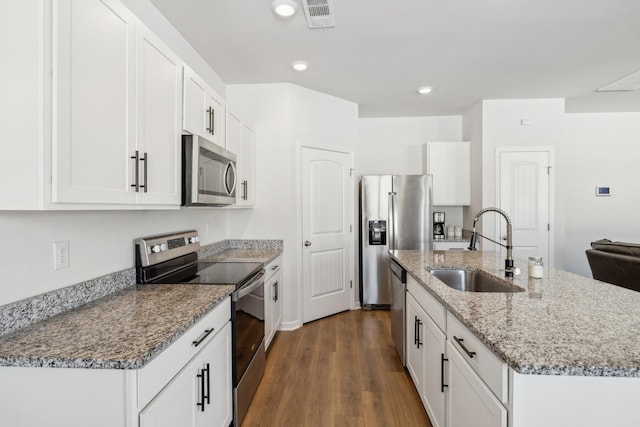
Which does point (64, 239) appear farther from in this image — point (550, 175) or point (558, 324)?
point (550, 175)

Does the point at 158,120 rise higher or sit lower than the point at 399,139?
lower

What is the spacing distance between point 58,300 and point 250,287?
3.18ft

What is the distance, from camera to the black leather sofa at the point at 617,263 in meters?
2.71

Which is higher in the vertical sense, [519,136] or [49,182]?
[519,136]

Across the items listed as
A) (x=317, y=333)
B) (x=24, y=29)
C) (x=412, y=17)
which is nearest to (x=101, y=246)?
(x=24, y=29)

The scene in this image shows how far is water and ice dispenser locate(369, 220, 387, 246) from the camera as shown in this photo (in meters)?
4.02

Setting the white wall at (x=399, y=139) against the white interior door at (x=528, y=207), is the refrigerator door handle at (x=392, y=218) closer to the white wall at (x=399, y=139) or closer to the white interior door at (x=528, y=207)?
the white wall at (x=399, y=139)

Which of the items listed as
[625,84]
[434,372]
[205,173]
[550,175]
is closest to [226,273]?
[205,173]

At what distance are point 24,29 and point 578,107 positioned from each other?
18.7 ft

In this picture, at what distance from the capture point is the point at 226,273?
6.98 ft

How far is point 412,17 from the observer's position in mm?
2254

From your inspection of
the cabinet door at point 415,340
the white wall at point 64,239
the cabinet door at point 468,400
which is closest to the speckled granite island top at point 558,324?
the cabinet door at point 468,400

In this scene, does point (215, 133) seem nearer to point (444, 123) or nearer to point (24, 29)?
point (24, 29)

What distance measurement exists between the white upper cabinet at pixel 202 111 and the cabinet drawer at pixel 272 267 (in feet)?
3.58
